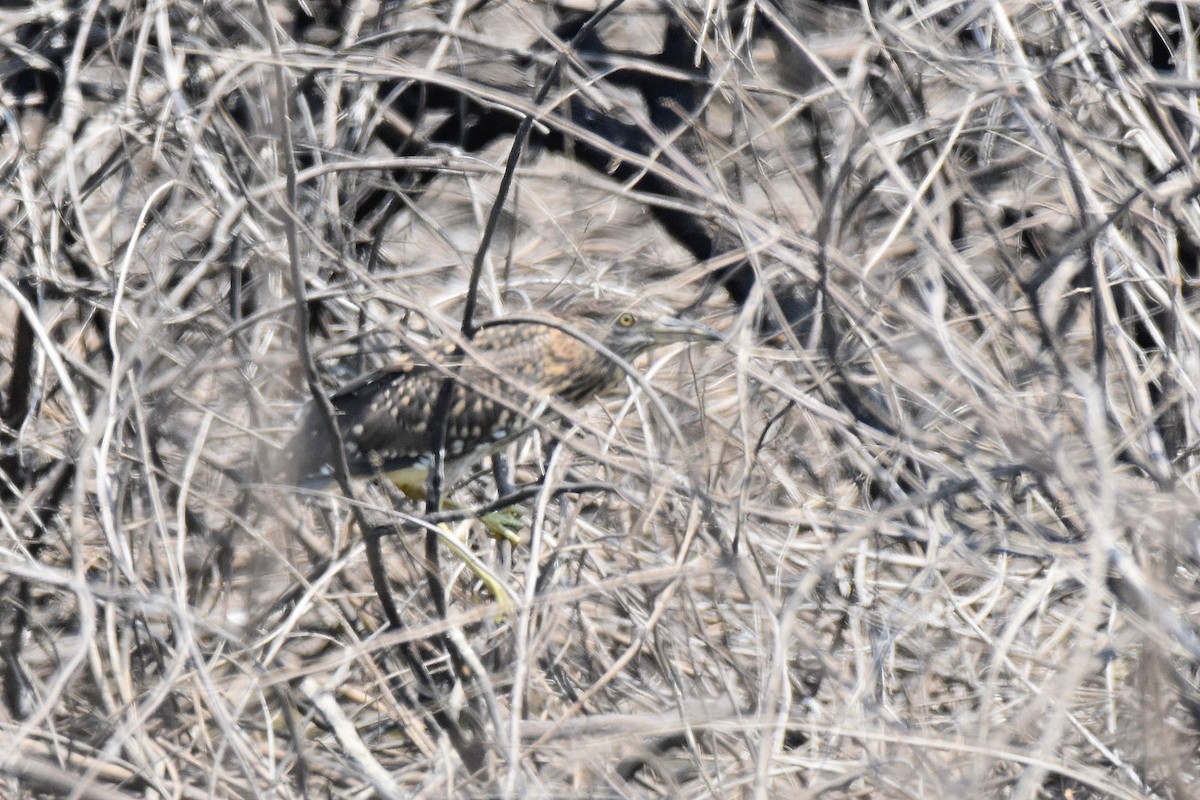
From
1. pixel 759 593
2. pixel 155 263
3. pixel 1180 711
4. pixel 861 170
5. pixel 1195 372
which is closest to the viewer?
pixel 759 593

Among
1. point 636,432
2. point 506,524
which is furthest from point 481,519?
point 636,432

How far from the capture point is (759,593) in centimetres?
228

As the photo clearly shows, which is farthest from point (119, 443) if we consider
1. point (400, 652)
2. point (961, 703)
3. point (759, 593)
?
point (961, 703)

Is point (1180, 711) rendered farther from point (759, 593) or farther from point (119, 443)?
point (119, 443)

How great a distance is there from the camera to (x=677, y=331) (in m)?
4.73

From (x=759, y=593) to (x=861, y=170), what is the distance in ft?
9.81

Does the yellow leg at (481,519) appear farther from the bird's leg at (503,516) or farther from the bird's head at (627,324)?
the bird's head at (627,324)

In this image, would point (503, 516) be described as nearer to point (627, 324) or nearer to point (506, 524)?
point (506, 524)

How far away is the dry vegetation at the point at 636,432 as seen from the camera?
2.78 m

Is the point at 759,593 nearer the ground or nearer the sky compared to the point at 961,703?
nearer the sky

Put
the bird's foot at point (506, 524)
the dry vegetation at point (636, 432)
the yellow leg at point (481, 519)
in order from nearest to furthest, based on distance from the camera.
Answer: the dry vegetation at point (636, 432) < the yellow leg at point (481, 519) < the bird's foot at point (506, 524)

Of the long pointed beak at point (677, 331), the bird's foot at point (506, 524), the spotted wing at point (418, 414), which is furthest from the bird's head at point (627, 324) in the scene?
the bird's foot at point (506, 524)

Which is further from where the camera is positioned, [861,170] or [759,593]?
[861,170]

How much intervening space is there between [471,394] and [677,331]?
782 mm
